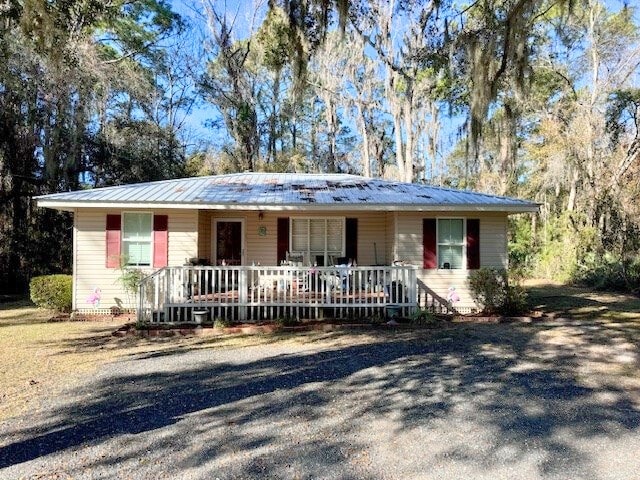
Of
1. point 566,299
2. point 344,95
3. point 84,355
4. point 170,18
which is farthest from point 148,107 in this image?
point 566,299

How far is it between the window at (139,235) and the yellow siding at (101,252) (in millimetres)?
264

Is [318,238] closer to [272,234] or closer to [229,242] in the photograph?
[272,234]

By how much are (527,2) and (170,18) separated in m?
17.9

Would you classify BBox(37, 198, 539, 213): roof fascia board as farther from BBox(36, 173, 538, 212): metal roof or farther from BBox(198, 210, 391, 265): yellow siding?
BBox(198, 210, 391, 265): yellow siding

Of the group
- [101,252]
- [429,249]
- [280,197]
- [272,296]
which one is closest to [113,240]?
[101,252]

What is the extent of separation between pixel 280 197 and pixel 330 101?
59.7 ft

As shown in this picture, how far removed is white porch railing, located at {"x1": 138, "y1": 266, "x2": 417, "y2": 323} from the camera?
30.7 ft

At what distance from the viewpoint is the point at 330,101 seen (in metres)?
27.5

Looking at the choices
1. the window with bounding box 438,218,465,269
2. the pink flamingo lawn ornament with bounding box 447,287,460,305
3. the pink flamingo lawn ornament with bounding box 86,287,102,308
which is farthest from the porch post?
the pink flamingo lawn ornament with bounding box 447,287,460,305

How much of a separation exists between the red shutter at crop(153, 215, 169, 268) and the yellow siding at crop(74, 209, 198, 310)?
0.36 ft

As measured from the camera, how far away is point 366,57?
77.3 feet

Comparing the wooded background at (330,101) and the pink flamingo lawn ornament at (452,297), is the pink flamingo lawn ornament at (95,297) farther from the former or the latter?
the pink flamingo lawn ornament at (452,297)

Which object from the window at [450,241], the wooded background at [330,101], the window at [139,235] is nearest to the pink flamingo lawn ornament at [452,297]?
the window at [450,241]

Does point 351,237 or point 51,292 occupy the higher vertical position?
point 351,237
